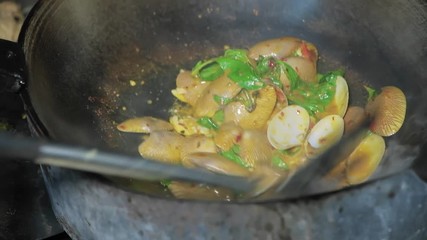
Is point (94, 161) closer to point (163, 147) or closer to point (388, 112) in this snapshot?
point (163, 147)

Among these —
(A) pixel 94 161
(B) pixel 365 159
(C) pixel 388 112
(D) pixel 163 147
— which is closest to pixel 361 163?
(B) pixel 365 159

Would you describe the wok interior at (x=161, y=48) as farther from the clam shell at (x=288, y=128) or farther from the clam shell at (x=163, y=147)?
the clam shell at (x=288, y=128)

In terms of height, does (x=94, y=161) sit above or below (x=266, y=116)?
above

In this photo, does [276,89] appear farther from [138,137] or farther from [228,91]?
[138,137]

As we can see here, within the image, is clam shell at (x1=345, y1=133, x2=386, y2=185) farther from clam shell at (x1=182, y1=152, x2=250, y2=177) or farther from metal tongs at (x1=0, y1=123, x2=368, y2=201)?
clam shell at (x1=182, y1=152, x2=250, y2=177)

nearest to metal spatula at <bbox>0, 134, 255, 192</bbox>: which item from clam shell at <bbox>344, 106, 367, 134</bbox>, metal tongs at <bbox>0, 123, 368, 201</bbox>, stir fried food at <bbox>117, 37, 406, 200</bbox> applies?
metal tongs at <bbox>0, 123, 368, 201</bbox>

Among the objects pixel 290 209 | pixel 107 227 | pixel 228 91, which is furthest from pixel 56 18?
pixel 290 209

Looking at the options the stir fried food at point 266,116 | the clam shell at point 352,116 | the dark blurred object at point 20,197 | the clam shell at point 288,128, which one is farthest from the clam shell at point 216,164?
the dark blurred object at point 20,197
